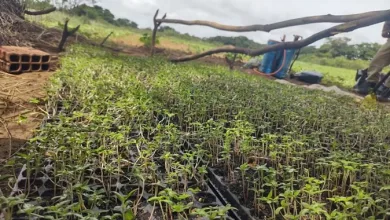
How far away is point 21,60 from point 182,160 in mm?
4694

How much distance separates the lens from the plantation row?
70.3 inches

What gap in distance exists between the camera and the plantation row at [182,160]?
5.86 feet

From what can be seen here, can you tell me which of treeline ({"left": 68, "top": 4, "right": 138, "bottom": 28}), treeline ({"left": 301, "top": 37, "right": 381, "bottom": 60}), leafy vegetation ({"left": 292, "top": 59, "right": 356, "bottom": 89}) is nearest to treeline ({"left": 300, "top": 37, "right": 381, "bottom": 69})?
treeline ({"left": 301, "top": 37, "right": 381, "bottom": 60})

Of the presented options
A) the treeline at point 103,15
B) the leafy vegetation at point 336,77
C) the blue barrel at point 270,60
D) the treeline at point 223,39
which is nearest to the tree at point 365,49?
the treeline at point 223,39

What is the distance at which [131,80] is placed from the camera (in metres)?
4.65

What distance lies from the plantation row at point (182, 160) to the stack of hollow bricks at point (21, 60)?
1335mm

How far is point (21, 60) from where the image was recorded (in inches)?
231

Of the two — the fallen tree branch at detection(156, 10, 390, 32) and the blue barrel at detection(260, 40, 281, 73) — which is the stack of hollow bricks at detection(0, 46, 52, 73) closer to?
the fallen tree branch at detection(156, 10, 390, 32)

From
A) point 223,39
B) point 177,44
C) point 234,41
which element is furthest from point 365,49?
point 177,44

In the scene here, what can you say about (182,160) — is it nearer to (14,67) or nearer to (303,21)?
(303,21)

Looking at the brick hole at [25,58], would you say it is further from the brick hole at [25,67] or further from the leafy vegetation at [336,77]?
the leafy vegetation at [336,77]

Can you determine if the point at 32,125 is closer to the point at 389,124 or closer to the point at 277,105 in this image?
the point at 277,105

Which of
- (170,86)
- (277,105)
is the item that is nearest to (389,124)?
(277,105)

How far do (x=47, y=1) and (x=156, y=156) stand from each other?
12324 millimetres
